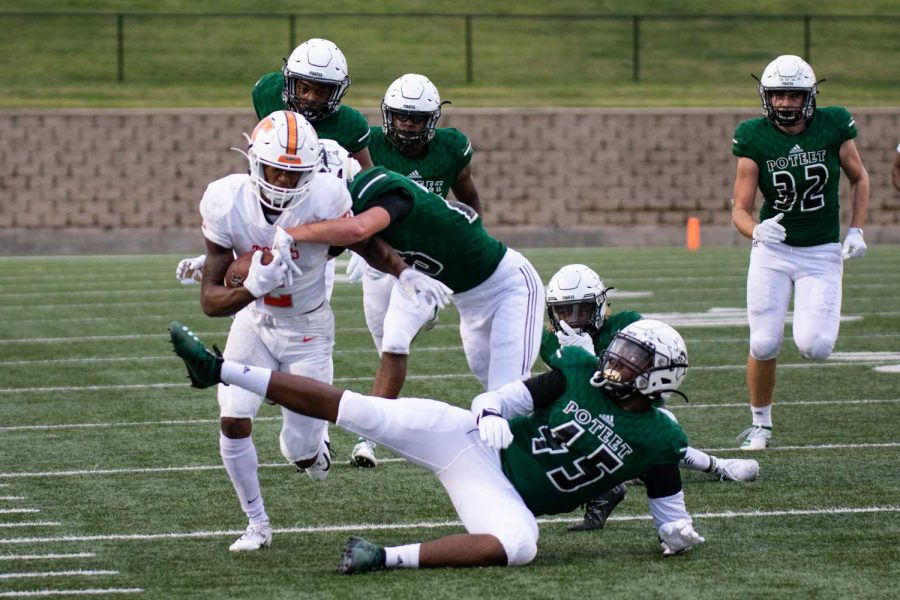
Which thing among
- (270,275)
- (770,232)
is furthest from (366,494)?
(770,232)

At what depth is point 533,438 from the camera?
208 inches

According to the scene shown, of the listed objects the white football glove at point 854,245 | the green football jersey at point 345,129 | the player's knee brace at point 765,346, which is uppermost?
the green football jersey at point 345,129

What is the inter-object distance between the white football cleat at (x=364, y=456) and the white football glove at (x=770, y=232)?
7.02ft

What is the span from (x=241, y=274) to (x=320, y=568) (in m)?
1.08

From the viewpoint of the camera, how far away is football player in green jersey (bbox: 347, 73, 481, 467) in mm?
7062

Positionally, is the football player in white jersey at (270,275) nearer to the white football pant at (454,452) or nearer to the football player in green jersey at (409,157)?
the white football pant at (454,452)

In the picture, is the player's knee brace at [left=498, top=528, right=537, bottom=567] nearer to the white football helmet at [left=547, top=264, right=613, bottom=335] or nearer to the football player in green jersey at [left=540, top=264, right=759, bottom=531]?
the football player in green jersey at [left=540, top=264, right=759, bottom=531]

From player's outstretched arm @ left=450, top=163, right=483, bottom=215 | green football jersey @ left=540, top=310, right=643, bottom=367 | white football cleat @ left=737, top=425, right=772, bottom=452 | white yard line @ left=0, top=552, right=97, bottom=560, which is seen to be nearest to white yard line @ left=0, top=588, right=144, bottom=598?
white yard line @ left=0, top=552, right=97, bottom=560

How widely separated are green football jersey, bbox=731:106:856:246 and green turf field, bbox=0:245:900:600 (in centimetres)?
109

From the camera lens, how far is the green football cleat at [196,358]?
4.91 metres

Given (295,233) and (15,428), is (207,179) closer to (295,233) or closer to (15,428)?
(15,428)

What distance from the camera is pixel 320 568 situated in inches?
201

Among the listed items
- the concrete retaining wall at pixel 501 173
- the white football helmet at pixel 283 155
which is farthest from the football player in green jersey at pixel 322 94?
the concrete retaining wall at pixel 501 173

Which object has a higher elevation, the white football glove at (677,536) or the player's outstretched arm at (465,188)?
the player's outstretched arm at (465,188)
